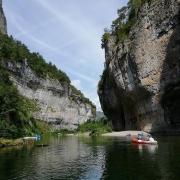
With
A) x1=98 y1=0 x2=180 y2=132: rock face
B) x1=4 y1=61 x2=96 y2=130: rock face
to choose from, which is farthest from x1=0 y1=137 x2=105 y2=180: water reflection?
x1=4 y1=61 x2=96 y2=130: rock face

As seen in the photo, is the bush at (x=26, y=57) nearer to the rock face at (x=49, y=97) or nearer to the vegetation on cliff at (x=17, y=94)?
the vegetation on cliff at (x=17, y=94)

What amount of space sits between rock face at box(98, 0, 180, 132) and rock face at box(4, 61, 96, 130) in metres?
47.8

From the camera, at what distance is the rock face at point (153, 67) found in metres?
80.2

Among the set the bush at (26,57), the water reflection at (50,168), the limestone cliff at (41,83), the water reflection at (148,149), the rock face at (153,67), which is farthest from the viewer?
the limestone cliff at (41,83)

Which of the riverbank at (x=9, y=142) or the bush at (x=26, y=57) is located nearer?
the riverbank at (x=9, y=142)

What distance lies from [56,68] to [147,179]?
518 ft

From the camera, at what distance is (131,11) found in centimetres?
10106

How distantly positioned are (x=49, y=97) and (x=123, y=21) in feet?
208

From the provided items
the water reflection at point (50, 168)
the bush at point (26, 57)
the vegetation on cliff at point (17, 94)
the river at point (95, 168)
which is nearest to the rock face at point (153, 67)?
the vegetation on cliff at point (17, 94)

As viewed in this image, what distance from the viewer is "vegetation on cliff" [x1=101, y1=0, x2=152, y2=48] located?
314 ft

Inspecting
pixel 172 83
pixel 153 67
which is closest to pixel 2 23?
pixel 153 67

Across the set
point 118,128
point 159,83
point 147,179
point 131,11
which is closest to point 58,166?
point 147,179

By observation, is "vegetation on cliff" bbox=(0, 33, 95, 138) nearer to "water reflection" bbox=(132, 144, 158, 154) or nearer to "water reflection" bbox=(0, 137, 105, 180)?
"water reflection" bbox=(132, 144, 158, 154)

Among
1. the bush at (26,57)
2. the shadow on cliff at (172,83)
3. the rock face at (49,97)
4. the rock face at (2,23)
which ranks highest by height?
the rock face at (2,23)
